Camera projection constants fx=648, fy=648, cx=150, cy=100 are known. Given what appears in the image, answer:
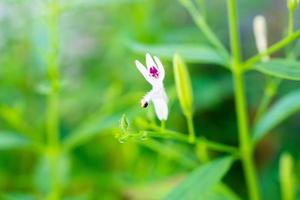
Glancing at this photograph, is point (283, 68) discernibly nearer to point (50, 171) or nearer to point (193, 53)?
point (193, 53)

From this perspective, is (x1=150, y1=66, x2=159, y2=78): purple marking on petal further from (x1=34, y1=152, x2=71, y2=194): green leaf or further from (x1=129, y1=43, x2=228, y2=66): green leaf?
(x1=34, y1=152, x2=71, y2=194): green leaf

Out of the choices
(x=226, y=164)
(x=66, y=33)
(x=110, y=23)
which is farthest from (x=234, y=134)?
(x=226, y=164)

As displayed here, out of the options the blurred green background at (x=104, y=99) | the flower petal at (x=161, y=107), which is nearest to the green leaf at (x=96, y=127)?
the blurred green background at (x=104, y=99)

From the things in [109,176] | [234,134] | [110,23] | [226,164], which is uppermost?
[110,23]

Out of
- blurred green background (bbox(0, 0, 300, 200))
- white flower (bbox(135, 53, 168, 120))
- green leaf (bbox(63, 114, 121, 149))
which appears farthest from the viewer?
blurred green background (bbox(0, 0, 300, 200))

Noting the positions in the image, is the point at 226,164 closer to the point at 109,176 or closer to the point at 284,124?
the point at 109,176

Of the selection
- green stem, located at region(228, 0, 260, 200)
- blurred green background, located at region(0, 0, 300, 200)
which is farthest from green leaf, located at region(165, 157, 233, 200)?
blurred green background, located at region(0, 0, 300, 200)
